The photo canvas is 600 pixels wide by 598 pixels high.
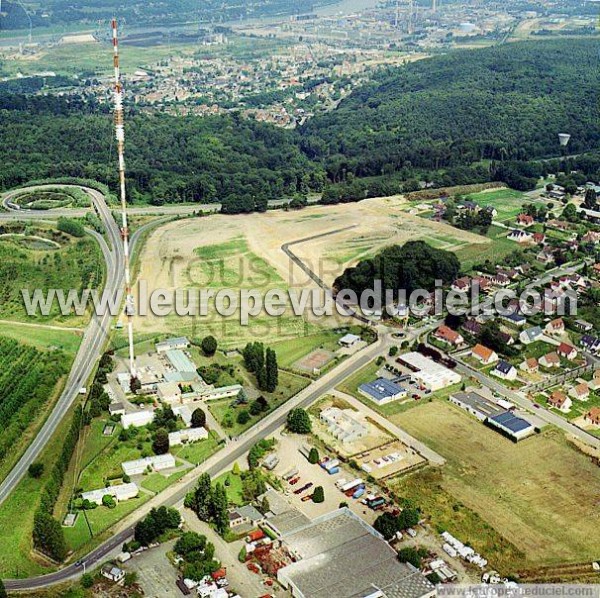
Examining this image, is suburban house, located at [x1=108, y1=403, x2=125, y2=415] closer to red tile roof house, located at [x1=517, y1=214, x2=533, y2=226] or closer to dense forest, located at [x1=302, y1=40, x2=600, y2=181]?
red tile roof house, located at [x1=517, y1=214, x2=533, y2=226]

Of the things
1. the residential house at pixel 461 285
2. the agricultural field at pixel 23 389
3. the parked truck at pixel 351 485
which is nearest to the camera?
the parked truck at pixel 351 485

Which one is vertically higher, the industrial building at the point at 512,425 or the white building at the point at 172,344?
the white building at the point at 172,344

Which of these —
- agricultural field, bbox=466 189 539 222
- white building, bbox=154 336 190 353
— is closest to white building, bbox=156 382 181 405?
white building, bbox=154 336 190 353

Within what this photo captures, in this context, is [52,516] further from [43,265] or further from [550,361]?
[43,265]

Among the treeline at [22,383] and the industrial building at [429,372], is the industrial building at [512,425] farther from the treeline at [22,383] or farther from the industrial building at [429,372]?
the treeline at [22,383]

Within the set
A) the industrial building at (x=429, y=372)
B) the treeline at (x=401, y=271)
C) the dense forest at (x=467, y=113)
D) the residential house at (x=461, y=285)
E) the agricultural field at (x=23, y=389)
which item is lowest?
the industrial building at (x=429, y=372)

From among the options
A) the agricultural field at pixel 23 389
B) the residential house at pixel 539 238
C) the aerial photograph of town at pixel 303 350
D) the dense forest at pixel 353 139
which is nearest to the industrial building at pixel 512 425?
the aerial photograph of town at pixel 303 350

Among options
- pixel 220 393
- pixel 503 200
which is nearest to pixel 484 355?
pixel 220 393
